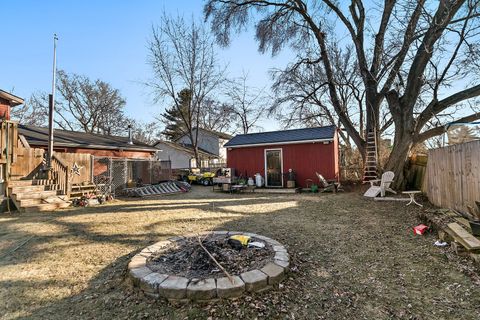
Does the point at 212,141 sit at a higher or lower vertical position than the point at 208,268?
higher

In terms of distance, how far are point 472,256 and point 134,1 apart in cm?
1049

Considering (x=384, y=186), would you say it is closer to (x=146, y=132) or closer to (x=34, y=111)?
(x=34, y=111)

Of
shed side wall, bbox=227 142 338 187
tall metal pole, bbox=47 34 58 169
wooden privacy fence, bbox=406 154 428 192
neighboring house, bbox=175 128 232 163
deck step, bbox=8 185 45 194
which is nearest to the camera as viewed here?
deck step, bbox=8 185 45 194

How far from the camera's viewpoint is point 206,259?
9.59 ft

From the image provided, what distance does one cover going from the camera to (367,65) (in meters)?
10.9

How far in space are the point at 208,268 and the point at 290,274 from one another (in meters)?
0.97

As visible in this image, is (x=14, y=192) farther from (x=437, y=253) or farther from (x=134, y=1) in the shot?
(x=437, y=253)

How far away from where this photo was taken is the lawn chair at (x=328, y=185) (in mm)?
10781

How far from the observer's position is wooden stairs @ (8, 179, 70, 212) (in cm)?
720

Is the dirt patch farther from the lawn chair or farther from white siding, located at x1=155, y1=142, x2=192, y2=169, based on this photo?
white siding, located at x1=155, y1=142, x2=192, y2=169

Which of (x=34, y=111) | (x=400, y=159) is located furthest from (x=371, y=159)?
(x=34, y=111)

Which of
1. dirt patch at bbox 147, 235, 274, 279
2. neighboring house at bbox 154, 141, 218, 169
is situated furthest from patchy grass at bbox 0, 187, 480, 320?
neighboring house at bbox 154, 141, 218, 169

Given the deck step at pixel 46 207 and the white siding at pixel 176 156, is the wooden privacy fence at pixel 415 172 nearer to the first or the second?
the deck step at pixel 46 207

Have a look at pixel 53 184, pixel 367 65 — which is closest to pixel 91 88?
pixel 53 184
